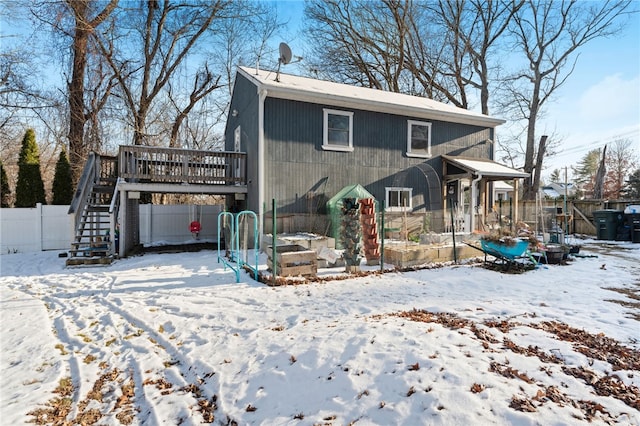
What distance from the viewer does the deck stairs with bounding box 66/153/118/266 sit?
30.1 ft

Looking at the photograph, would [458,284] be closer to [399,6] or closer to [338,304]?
[338,304]

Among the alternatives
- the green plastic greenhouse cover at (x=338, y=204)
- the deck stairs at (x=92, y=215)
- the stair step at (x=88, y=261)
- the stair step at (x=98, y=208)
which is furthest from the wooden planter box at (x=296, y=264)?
the stair step at (x=98, y=208)

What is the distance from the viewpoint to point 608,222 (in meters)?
14.1

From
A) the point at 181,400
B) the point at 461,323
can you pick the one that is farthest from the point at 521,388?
the point at 181,400

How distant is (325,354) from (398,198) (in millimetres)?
10109

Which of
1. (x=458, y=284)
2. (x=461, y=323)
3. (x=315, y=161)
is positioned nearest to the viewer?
(x=461, y=323)

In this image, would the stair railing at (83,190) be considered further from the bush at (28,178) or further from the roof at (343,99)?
the roof at (343,99)

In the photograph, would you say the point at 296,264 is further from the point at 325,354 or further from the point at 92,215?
the point at 92,215

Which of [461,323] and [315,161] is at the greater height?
[315,161]

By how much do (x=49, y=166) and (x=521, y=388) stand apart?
91.5ft

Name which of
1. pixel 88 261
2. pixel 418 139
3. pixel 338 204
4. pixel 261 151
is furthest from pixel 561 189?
pixel 88 261

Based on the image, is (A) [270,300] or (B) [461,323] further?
(A) [270,300]

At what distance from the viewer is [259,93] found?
10562 mm

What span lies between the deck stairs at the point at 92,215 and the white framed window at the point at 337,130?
23.0ft
